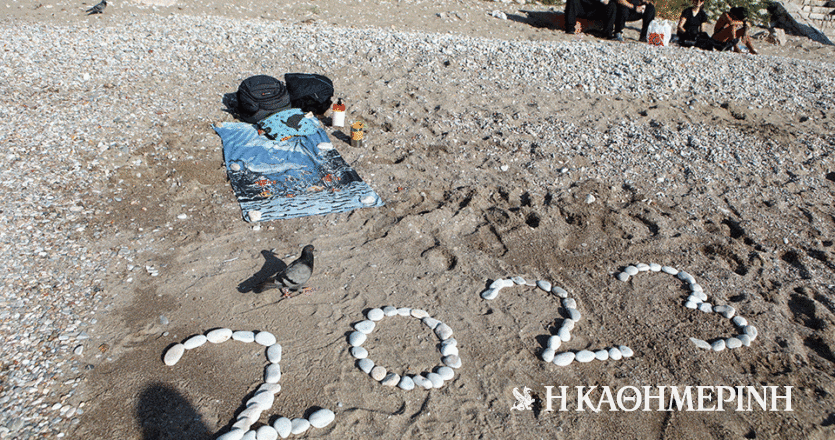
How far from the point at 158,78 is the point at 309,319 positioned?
215 inches

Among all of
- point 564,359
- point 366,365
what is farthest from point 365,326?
point 564,359

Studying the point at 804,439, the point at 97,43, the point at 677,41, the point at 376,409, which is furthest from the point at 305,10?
the point at 804,439

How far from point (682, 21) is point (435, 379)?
37.0ft

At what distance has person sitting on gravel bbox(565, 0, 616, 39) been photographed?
1156 centimetres

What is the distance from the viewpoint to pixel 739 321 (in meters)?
4.25

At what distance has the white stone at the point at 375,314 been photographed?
160 inches

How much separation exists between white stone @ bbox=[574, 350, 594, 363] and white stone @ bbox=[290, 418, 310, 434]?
2008 mm

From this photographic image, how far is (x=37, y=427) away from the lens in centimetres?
306

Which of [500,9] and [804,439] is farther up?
[500,9]

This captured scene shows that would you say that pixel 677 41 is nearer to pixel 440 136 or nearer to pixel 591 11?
pixel 591 11

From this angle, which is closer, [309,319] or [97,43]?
[309,319]

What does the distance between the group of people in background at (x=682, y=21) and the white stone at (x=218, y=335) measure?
1076cm

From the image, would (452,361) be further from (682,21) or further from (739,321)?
(682,21)

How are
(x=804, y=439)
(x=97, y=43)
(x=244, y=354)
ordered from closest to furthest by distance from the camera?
(x=804, y=439)
(x=244, y=354)
(x=97, y=43)
